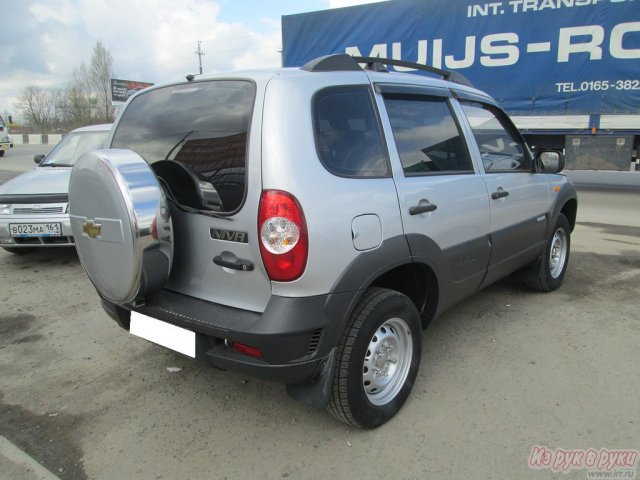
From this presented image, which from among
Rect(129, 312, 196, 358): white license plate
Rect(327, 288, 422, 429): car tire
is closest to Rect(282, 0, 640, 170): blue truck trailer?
Rect(327, 288, 422, 429): car tire

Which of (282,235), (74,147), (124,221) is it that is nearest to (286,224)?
(282,235)

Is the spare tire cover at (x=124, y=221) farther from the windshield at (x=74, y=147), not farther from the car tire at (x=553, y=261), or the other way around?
the windshield at (x=74, y=147)

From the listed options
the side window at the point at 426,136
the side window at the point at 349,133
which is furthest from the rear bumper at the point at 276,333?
the side window at the point at 426,136

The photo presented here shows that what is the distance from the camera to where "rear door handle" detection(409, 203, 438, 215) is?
2.49m

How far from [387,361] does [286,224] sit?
106cm

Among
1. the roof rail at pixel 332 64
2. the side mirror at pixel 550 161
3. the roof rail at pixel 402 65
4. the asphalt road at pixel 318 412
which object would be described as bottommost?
the asphalt road at pixel 318 412

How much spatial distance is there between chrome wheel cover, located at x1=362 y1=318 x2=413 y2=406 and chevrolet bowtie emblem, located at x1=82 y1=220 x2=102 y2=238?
56.9 inches

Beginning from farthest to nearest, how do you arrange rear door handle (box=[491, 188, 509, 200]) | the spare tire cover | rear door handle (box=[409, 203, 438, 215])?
rear door handle (box=[491, 188, 509, 200]) < rear door handle (box=[409, 203, 438, 215]) < the spare tire cover

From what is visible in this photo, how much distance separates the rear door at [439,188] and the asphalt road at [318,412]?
0.61 metres

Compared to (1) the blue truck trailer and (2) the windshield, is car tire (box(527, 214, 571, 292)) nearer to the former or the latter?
(2) the windshield

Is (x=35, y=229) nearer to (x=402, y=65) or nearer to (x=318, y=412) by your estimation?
(x=318, y=412)

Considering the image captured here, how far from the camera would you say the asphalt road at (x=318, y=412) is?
2266 millimetres

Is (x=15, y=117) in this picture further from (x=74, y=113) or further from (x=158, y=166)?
(x=158, y=166)

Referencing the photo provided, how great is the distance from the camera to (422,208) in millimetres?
2553
